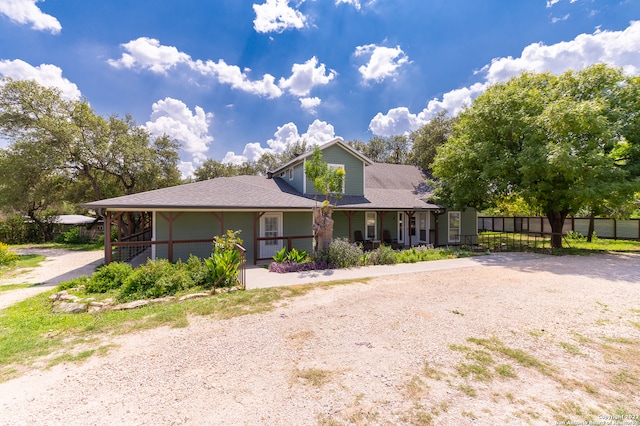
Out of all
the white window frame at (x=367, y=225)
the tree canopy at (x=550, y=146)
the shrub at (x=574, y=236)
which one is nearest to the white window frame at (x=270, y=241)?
the white window frame at (x=367, y=225)

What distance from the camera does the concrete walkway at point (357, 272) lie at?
27.4ft

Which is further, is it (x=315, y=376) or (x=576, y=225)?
(x=576, y=225)

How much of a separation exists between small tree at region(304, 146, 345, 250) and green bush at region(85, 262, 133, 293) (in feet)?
21.7

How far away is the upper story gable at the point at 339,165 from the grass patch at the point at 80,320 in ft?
28.7

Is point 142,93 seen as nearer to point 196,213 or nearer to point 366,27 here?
point 196,213

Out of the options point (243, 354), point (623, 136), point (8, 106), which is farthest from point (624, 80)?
point (8, 106)

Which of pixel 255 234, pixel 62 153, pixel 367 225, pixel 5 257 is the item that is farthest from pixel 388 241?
pixel 62 153

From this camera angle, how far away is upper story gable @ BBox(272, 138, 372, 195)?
14.6 meters

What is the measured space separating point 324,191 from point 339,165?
12.5 ft

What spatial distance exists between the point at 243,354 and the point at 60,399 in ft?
6.87

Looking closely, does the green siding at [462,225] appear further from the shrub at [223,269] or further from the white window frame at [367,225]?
the shrub at [223,269]

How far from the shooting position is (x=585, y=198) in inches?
463

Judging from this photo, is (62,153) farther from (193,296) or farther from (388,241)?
(388,241)

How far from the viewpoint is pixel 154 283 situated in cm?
701
